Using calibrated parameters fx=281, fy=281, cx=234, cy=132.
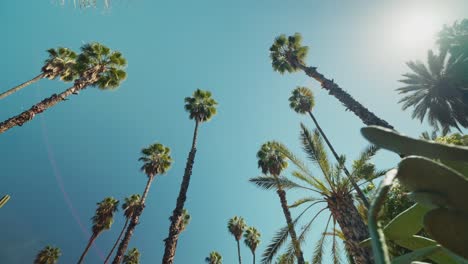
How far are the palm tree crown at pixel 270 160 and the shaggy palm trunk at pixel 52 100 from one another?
49.6 feet

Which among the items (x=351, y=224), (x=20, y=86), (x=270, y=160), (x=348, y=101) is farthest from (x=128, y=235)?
(x=348, y=101)

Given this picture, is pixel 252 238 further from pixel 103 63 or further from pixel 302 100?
pixel 103 63

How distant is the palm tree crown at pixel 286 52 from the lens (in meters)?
21.2

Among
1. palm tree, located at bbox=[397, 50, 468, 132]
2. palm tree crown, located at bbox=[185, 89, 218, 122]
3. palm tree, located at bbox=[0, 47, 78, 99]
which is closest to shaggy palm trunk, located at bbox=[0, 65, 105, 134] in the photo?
palm tree, located at bbox=[0, 47, 78, 99]

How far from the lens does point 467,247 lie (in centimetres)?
114

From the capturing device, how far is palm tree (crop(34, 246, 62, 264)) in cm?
3497

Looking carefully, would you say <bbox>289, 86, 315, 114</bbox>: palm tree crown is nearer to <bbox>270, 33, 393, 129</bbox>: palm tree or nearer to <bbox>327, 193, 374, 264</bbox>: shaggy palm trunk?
<bbox>270, 33, 393, 129</bbox>: palm tree

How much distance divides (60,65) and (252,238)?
2824 cm

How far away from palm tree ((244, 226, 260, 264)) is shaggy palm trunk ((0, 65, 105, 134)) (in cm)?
2617

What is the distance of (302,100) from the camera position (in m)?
24.9

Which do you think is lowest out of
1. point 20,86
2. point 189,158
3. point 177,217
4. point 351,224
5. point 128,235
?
point 351,224

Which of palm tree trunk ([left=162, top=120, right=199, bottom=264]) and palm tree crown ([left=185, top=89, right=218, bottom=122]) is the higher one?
palm tree crown ([left=185, top=89, right=218, bottom=122])

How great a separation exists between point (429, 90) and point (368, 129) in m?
25.6

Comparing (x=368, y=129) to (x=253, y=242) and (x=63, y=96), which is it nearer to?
(x=63, y=96)
